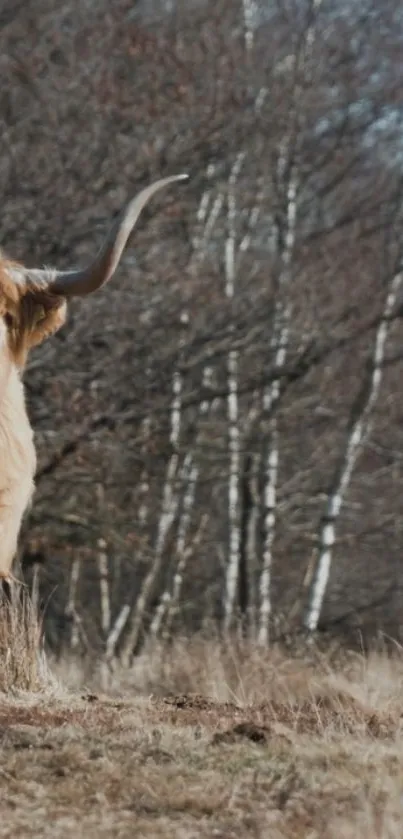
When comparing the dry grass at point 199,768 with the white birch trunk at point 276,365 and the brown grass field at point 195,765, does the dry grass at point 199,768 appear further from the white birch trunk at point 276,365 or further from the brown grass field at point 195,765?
the white birch trunk at point 276,365

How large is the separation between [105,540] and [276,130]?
6056 mm

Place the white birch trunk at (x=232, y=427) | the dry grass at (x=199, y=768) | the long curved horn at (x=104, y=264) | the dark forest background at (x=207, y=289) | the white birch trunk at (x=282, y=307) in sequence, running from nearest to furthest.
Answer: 1. the dry grass at (x=199, y=768)
2. the long curved horn at (x=104, y=264)
3. the dark forest background at (x=207, y=289)
4. the white birch trunk at (x=232, y=427)
5. the white birch trunk at (x=282, y=307)

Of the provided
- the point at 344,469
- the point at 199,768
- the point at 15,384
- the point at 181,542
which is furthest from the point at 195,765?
the point at 181,542

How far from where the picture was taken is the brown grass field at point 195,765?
4.91 metres

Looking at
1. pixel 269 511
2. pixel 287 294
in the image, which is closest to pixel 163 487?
pixel 269 511

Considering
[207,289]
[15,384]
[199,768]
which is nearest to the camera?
[199,768]

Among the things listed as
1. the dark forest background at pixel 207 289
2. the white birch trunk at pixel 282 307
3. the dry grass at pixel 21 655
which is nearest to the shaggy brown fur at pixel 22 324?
the dry grass at pixel 21 655

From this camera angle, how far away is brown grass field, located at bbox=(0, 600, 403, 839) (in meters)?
4.91

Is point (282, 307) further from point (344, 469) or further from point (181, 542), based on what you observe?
point (181, 542)

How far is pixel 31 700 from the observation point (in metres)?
7.89

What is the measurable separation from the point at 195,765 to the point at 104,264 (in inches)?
109

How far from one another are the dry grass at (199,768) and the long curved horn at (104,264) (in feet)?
6.96

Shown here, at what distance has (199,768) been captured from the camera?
18.6 ft

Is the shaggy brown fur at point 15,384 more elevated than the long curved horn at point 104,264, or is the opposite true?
the long curved horn at point 104,264
